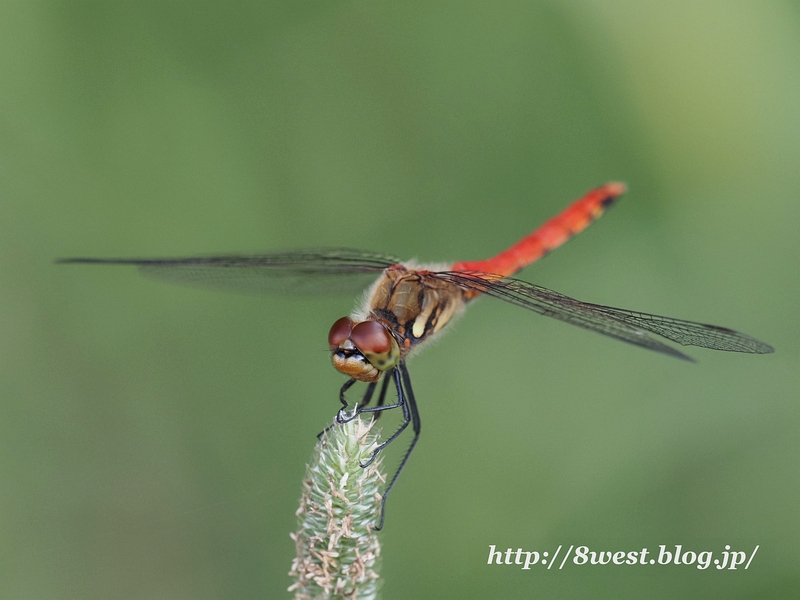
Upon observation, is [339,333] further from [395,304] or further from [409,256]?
[409,256]

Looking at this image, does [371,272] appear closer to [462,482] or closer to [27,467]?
[462,482]

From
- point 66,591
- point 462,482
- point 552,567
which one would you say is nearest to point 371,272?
point 462,482

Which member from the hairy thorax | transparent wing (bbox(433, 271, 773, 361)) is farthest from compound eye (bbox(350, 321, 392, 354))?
transparent wing (bbox(433, 271, 773, 361))

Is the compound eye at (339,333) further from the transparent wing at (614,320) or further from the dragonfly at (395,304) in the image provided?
the transparent wing at (614,320)

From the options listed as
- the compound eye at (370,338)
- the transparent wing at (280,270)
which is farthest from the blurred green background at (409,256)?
the compound eye at (370,338)

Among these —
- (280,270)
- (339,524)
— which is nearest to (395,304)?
(280,270)

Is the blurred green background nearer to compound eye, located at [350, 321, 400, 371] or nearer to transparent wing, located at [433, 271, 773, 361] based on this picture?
compound eye, located at [350, 321, 400, 371]
